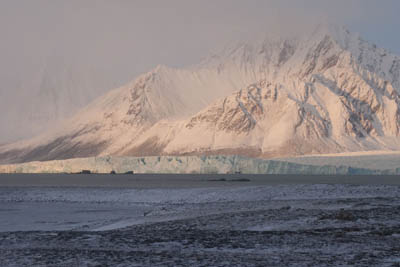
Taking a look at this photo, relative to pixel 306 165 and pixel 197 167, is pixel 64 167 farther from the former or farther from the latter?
pixel 306 165

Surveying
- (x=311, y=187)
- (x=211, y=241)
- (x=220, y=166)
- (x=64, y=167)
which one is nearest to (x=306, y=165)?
(x=220, y=166)

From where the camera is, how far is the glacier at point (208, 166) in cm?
12362

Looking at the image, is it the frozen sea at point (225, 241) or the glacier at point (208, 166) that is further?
the glacier at point (208, 166)

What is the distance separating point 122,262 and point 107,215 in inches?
889

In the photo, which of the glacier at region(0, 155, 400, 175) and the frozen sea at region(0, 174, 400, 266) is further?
the glacier at region(0, 155, 400, 175)

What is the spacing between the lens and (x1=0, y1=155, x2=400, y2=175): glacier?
123625 millimetres

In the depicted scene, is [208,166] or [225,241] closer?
[225,241]

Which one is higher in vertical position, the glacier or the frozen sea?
the glacier

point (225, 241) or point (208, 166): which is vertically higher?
point (208, 166)

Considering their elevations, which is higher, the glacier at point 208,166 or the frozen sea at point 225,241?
the glacier at point 208,166

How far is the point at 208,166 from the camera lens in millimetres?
132375

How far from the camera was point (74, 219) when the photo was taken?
116 ft

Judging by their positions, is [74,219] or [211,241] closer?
[211,241]

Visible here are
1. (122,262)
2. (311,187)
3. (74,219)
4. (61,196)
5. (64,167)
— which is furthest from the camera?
(64,167)
